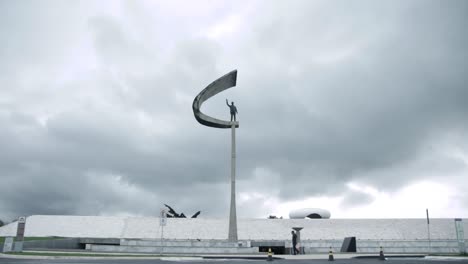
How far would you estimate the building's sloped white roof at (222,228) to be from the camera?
50.7 m

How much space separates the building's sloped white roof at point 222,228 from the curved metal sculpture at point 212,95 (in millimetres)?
15793

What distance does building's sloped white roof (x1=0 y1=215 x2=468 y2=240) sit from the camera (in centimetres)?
5072

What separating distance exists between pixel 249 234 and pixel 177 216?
1521cm

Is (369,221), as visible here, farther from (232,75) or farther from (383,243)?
(232,75)

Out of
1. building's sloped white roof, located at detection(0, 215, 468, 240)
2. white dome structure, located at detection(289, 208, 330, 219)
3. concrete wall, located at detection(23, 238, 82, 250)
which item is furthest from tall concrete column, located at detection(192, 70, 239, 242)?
white dome structure, located at detection(289, 208, 330, 219)

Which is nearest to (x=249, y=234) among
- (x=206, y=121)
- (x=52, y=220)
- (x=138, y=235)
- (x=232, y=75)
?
(x=138, y=235)

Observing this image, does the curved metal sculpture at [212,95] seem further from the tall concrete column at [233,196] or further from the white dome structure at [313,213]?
the white dome structure at [313,213]

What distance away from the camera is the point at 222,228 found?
174 ft

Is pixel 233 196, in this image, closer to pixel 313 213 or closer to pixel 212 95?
pixel 212 95

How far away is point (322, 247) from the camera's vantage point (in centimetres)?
3198

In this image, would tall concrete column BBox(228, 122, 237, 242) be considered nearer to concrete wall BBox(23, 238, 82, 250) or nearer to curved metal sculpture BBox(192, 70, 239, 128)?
curved metal sculpture BBox(192, 70, 239, 128)

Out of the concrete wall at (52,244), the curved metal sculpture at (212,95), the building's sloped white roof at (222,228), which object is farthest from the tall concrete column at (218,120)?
the concrete wall at (52,244)

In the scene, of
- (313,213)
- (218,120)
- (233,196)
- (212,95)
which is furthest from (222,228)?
(313,213)

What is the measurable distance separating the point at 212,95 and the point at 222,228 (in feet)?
65.0
